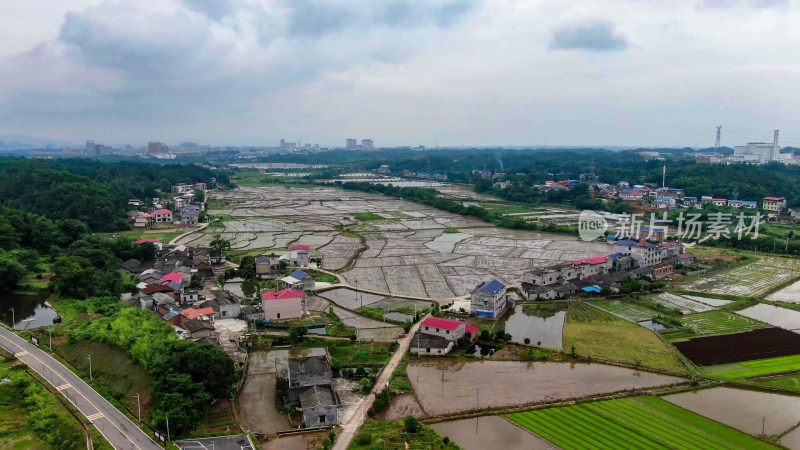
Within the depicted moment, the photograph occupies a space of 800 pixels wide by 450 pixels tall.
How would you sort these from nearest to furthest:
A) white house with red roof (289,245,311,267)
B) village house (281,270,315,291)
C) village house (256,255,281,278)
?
1. village house (281,270,315,291)
2. village house (256,255,281,278)
3. white house with red roof (289,245,311,267)

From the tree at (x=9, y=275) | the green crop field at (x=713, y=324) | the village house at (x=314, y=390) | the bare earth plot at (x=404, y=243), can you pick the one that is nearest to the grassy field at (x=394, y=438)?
the village house at (x=314, y=390)

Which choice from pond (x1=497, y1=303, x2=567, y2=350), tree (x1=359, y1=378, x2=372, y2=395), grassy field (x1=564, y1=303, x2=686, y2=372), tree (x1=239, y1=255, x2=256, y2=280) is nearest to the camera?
tree (x1=359, y1=378, x2=372, y2=395)

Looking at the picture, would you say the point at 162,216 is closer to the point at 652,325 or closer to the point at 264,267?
the point at 264,267

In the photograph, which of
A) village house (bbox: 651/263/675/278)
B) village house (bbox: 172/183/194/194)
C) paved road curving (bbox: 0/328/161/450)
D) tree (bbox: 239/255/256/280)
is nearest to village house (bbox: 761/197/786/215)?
village house (bbox: 651/263/675/278)

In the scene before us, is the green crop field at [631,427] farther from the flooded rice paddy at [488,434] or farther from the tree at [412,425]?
the tree at [412,425]

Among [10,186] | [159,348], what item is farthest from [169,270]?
[10,186]

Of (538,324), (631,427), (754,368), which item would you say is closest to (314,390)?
(631,427)

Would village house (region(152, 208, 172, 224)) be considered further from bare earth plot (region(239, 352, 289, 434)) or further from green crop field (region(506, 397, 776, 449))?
green crop field (region(506, 397, 776, 449))
